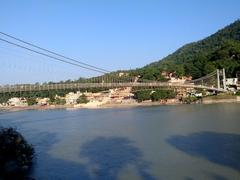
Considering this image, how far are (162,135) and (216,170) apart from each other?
4839 mm

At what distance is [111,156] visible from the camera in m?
8.66

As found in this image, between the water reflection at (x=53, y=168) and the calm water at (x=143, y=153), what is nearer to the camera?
the calm water at (x=143, y=153)

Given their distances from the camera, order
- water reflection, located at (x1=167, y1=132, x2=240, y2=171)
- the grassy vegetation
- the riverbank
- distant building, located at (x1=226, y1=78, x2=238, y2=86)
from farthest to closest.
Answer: distant building, located at (x1=226, y1=78, x2=238, y2=86) < the grassy vegetation < the riverbank < water reflection, located at (x1=167, y1=132, x2=240, y2=171)

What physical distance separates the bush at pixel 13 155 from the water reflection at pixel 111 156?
1.18 metres

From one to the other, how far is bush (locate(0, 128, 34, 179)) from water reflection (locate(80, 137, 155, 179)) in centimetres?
118

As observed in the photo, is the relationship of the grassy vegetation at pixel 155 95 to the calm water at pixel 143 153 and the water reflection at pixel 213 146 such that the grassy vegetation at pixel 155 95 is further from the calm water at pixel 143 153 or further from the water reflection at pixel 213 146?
the water reflection at pixel 213 146

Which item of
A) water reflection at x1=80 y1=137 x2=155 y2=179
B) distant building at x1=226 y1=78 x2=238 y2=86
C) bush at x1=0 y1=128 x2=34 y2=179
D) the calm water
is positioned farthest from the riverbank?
bush at x1=0 y1=128 x2=34 y2=179

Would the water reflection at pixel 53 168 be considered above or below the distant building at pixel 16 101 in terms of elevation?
below

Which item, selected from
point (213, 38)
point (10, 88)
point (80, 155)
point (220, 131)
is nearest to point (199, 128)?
point (220, 131)

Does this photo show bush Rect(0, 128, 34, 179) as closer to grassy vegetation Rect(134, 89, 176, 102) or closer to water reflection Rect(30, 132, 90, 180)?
water reflection Rect(30, 132, 90, 180)

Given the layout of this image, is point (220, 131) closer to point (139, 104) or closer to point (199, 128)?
point (199, 128)

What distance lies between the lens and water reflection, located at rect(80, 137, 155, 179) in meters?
7.25

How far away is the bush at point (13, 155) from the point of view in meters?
7.13

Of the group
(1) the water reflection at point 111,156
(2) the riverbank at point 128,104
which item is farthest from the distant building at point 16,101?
(1) the water reflection at point 111,156
